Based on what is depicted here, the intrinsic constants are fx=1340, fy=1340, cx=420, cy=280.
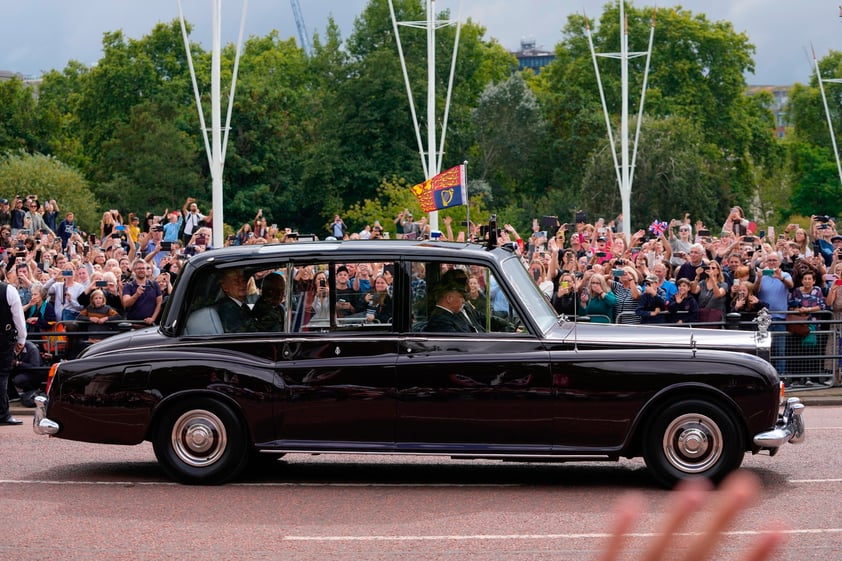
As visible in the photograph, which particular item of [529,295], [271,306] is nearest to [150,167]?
[271,306]

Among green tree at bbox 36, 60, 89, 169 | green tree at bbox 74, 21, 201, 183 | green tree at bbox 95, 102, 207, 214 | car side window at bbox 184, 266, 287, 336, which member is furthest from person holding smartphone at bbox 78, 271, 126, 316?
green tree at bbox 36, 60, 89, 169

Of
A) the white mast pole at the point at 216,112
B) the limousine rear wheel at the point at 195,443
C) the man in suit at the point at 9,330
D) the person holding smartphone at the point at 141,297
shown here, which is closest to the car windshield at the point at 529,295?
the limousine rear wheel at the point at 195,443

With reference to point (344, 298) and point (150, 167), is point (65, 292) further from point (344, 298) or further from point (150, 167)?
point (150, 167)

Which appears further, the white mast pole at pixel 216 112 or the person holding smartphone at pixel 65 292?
the white mast pole at pixel 216 112

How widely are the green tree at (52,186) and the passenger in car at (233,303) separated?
63879 millimetres

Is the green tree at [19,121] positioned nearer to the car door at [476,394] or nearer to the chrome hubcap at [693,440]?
the car door at [476,394]

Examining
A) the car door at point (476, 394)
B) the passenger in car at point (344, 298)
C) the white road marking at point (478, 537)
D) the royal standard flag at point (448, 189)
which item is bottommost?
the white road marking at point (478, 537)

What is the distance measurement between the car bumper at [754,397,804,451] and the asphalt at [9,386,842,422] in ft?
23.5

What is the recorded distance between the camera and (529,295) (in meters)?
10.5

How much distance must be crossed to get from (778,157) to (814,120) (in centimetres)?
1442

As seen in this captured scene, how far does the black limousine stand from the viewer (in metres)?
9.96

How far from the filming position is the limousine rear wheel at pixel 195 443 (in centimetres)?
1041

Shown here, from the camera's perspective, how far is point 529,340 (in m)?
10.1

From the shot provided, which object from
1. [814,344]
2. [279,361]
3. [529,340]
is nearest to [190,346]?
A: [279,361]
